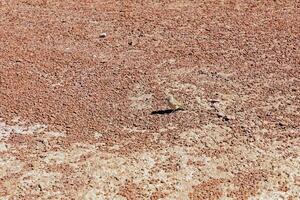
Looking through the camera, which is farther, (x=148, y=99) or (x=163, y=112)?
(x=148, y=99)

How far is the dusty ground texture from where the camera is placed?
5.48m

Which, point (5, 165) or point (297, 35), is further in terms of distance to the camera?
point (297, 35)

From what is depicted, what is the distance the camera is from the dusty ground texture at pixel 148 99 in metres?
5.48

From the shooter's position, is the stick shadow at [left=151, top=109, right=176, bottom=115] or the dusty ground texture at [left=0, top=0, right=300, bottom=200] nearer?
the dusty ground texture at [left=0, top=0, right=300, bottom=200]

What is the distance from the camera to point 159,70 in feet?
23.0

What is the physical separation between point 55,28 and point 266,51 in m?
2.92

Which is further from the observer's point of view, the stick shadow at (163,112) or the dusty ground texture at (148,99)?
the stick shadow at (163,112)

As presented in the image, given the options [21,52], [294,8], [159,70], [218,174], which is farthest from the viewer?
[294,8]

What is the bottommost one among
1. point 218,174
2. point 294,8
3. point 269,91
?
point 218,174

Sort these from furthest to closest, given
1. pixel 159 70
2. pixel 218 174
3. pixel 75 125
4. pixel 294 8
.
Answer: pixel 294 8, pixel 159 70, pixel 75 125, pixel 218 174

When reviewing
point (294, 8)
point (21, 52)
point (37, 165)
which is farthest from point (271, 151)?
point (21, 52)

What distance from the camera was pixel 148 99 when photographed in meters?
6.51

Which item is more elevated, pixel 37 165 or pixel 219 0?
pixel 219 0

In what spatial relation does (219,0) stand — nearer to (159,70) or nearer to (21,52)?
(159,70)
